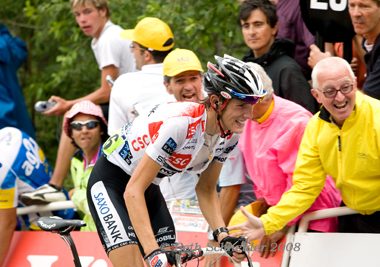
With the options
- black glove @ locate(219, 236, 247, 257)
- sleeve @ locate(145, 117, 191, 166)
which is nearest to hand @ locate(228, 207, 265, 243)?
black glove @ locate(219, 236, 247, 257)

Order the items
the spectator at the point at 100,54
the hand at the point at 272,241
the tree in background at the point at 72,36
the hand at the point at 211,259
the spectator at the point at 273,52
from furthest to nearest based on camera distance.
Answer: the tree in background at the point at 72,36
the spectator at the point at 100,54
the spectator at the point at 273,52
the hand at the point at 272,241
the hand at the point at 211,259

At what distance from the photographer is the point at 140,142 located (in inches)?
254

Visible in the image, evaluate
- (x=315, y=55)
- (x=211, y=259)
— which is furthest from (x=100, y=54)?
(x=211, y=259)

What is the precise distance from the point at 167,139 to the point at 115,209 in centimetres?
76

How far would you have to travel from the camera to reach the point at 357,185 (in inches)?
267

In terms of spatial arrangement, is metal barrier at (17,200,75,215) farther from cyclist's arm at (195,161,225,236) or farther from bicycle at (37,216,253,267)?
bicycle at (37,216,253,267)

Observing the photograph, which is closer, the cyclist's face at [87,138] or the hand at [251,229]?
the hand at [251,229]

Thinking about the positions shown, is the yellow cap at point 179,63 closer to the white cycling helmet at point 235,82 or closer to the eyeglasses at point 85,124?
the eyeglasses at point 85,124

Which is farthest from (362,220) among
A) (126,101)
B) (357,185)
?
(126,101)

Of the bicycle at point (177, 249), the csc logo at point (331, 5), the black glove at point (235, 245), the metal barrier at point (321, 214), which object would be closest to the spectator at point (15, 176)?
the bicycle at point (177, 249)

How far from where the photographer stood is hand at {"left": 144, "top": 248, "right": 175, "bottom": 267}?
5645mm

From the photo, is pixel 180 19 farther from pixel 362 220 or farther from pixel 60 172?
pixel 362 220

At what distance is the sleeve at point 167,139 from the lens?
6.02 m

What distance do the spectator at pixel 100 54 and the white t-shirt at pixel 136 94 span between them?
83 cm
